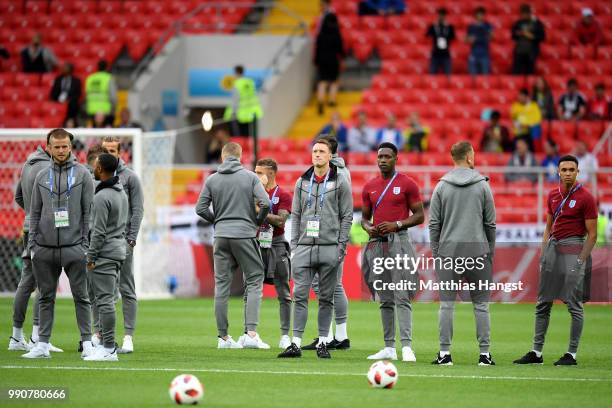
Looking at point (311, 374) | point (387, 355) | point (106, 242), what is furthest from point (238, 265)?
point (311, 374)

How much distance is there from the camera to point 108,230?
1245 centimetres

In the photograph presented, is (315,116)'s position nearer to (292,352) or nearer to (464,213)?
(292,352)

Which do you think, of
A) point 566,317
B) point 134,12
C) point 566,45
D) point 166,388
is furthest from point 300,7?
point 166,388

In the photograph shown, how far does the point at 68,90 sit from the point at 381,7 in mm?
8342

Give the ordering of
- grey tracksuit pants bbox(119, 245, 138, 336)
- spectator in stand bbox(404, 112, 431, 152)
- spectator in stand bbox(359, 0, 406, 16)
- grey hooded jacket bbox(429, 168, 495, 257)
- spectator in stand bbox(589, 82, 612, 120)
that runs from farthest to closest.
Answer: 1. spectator in stand bbox(359, 0, 406, 16)
2. spectator in stand bbox(589, 82, 612, 120)
3. spectator in stand bbox(404, 112, 431, 152)
4. grey tracksuit pants bbox(119, 245, 138, 336)
5. grey hooded jacket bbox(429, 168, 495, 257)

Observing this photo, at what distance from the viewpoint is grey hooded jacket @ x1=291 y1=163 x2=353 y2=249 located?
13.2m

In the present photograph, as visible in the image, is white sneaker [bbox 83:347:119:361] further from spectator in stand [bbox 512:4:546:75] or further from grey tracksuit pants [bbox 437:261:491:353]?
spectator in stand [bbox 512:4:546:75]

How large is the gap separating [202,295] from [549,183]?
24.1ft

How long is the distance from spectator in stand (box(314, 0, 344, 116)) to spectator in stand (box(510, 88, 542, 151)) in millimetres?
4957

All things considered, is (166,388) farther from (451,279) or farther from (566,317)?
(566,317)

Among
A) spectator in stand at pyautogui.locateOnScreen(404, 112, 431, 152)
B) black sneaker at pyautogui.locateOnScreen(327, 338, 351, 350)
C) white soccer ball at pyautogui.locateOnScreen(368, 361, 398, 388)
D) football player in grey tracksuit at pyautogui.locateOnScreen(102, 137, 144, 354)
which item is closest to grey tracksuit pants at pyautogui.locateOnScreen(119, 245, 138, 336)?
football player in grey tracksuit at pyautogui.locateOnScreen(102, 137, 144, 354)

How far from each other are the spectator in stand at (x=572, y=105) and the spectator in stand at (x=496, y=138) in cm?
177

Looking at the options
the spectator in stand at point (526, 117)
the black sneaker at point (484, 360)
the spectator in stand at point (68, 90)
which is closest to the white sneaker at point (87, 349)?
the black sneaker at point (484, 360)

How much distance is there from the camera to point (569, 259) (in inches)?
522
